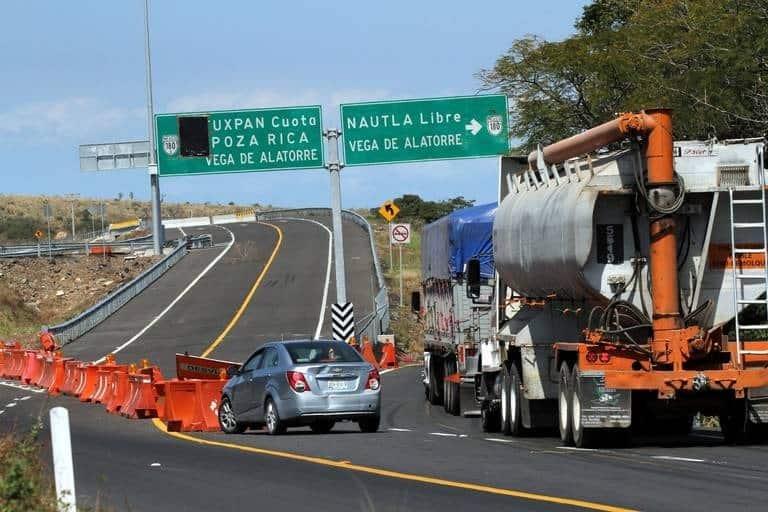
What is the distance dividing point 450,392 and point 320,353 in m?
6.69

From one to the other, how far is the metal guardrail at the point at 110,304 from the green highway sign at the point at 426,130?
576 inches

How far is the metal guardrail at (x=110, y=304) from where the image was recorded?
5297 centimetres

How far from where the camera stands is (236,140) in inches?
1781

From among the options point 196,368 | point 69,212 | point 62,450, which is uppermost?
point 69,212

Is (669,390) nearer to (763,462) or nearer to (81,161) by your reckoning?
(763,462)

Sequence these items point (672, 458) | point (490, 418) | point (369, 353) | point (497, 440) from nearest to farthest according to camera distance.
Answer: point (672, 458) < point (497, 440) < point (490, 418) < point (369, 353)

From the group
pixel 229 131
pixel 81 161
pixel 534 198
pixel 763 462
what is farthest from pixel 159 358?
pixel 763 462

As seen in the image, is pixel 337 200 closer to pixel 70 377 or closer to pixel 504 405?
pixel 70 377

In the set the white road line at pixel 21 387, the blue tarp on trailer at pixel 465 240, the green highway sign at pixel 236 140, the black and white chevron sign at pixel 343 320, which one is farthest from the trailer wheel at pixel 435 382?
the green highway sign at pixel 236 140

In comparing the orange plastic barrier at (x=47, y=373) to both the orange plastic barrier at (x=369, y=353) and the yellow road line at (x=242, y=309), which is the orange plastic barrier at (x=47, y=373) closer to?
the yellow road line at (x=242, y=309)

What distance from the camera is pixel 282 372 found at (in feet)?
70.5

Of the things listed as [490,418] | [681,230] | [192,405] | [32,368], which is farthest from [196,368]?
[681,230]

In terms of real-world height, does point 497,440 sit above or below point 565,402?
below

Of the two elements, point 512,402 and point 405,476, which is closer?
point 405,476
